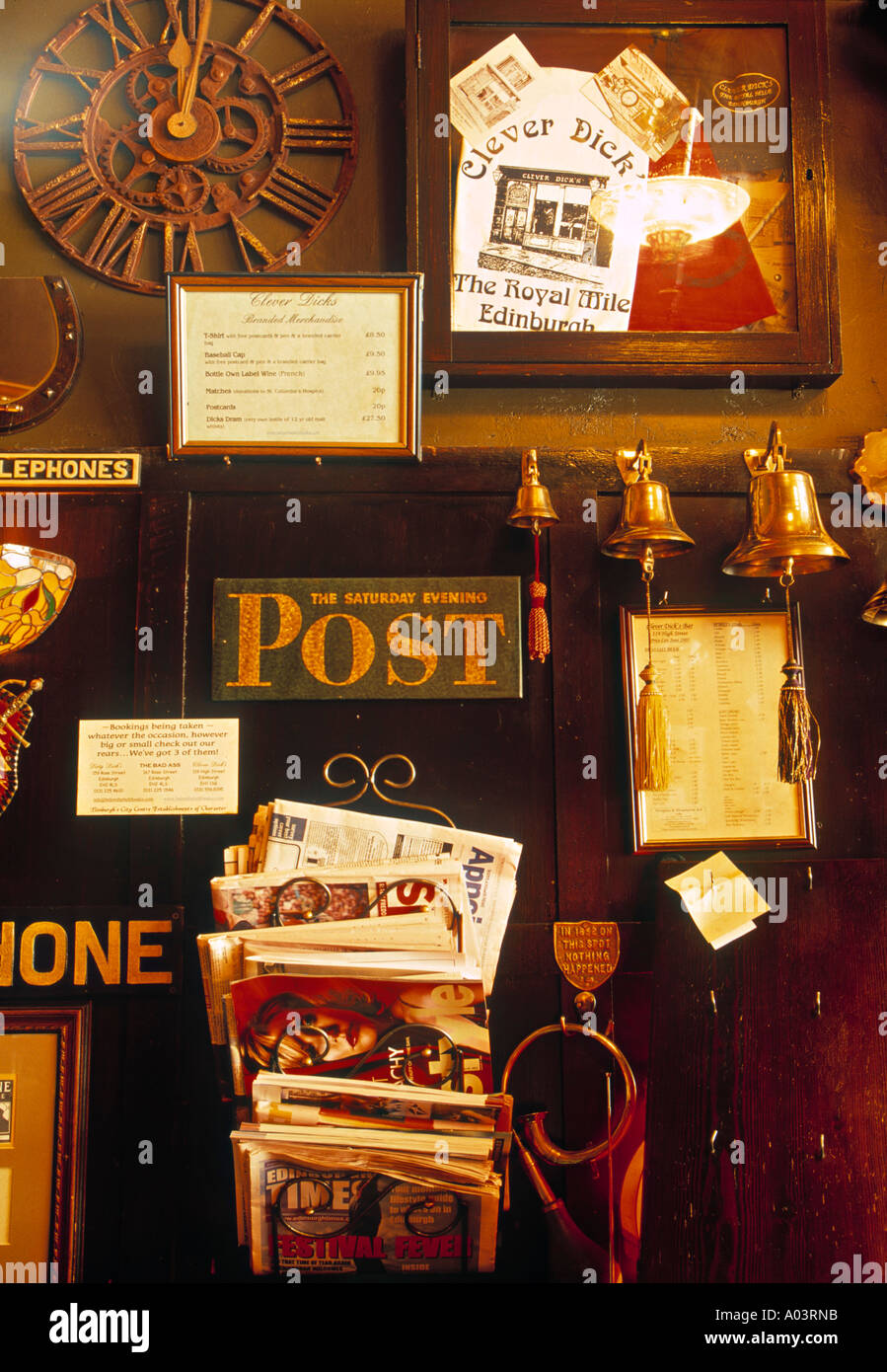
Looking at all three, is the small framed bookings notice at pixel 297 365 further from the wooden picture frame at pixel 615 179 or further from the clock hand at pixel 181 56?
the clock hand at pixel 181 56

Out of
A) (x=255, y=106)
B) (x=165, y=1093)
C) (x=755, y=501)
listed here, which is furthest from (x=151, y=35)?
(x=165, y=1093)

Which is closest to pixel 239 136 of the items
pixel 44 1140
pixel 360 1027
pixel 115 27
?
pixel 115 27

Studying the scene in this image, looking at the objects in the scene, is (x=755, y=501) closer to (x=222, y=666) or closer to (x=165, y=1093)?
(x=222, y=666)

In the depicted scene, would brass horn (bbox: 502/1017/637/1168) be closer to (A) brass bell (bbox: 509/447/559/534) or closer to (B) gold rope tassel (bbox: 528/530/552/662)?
(B) gold rope tassel (bbox: 528/530/552/662)

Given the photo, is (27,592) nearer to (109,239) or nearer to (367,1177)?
(109,239)

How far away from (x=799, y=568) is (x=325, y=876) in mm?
1171

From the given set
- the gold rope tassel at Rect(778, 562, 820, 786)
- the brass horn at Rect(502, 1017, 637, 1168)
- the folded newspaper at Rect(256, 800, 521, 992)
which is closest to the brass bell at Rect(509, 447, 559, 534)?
the gold rope tassel at Rect(778, 562, 820, 786)

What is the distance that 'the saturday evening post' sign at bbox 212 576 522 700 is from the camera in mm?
2072

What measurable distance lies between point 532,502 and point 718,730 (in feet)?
2.13

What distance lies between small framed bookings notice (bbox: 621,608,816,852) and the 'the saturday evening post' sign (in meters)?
0.30

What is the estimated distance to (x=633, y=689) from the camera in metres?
2.08

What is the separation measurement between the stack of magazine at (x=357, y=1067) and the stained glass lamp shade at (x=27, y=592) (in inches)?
28.4

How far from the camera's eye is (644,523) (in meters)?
1.98

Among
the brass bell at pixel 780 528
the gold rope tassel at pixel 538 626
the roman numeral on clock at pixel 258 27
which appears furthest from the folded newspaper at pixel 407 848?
the roman numeral on clock at pixel 258 27
